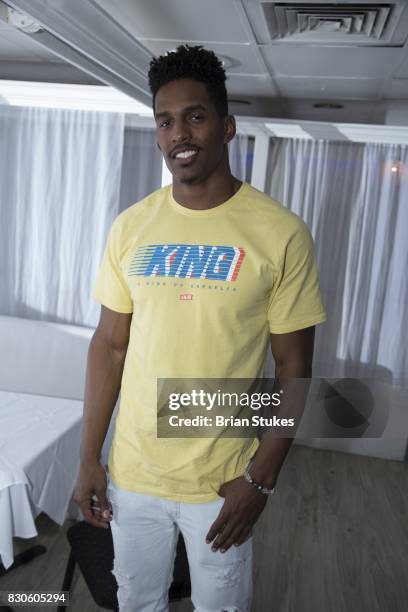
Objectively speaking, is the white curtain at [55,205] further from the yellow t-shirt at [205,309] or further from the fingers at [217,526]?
the fingers at [217,526]

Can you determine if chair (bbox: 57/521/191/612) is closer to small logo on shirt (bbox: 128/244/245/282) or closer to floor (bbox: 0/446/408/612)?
floor (bbox: 0/446/408/612)

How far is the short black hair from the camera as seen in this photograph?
1272 mm

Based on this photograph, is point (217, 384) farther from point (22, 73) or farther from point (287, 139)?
point (22, 73)

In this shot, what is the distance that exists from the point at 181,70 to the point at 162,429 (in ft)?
2.58

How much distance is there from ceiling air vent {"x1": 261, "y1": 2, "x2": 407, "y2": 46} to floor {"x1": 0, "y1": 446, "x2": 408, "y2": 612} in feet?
7.79

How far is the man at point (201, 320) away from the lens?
1.22 meters

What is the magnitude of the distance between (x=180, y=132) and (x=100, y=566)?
50.4 inches

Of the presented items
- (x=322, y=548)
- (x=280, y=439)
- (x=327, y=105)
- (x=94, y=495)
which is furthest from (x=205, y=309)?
(x=327, y=105)

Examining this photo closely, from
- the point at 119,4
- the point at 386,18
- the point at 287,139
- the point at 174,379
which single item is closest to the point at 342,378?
the point at 287,139

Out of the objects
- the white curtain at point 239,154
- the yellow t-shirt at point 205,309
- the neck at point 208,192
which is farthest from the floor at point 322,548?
the white curtain at point 239,154

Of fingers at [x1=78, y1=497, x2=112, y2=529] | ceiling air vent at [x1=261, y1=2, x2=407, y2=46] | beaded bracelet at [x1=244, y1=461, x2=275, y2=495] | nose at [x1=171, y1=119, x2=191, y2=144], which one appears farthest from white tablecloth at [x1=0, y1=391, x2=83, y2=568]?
ceiling air vent at [x1=261, y1=2, x2=407, y2=46]

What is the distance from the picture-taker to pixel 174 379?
1252 millimetres

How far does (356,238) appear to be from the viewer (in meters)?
3.92

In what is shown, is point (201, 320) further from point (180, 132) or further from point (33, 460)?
point (33, 460)
